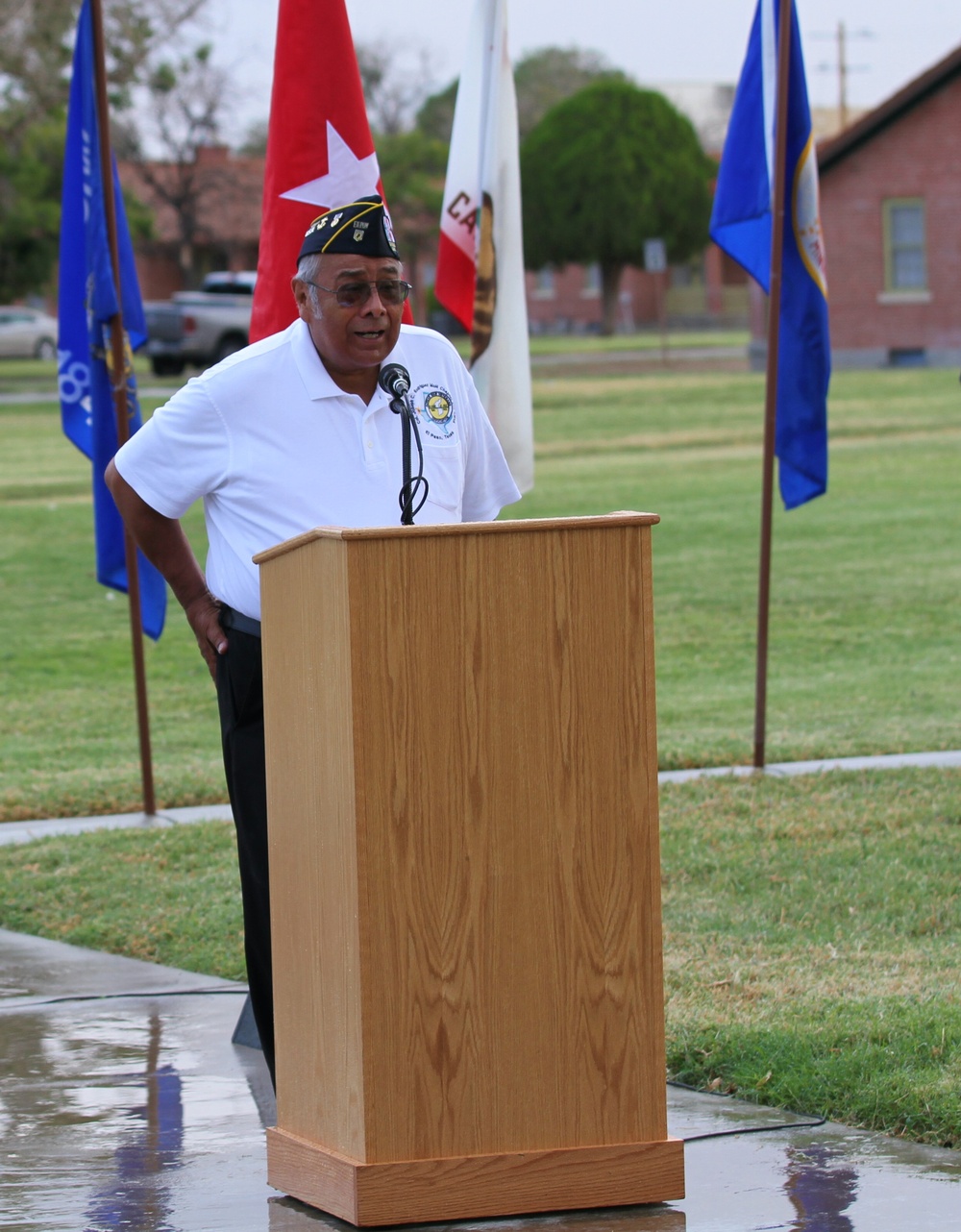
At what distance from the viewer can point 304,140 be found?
5.39 metres

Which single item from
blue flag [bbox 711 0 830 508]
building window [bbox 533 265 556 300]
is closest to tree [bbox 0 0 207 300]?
building window [bbox 533 265 556 300]

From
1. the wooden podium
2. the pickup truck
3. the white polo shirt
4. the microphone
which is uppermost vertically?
the pickup truck

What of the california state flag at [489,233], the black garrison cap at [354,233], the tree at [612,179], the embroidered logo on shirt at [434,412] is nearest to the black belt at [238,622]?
the embroidered logo on shirt at [434,412]

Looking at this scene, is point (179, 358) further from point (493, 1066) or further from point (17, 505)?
point (493, 1066)

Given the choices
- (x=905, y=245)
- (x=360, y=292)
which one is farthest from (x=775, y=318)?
(x=905, y=245)

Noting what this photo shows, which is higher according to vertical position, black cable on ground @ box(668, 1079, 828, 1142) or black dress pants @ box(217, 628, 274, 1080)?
black dress pants @ box(217, 628, 274, 1080)

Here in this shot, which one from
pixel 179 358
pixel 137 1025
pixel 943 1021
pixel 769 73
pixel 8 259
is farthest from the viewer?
pixel 8 259

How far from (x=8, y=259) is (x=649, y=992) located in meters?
43.6

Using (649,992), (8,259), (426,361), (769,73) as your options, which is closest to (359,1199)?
(649,992)

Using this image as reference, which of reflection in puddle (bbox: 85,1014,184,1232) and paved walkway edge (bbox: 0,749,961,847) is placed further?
paved walkway edge (bbox: 0,749,961,847)

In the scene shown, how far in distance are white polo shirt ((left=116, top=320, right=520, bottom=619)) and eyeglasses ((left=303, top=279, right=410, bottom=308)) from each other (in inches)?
5.0

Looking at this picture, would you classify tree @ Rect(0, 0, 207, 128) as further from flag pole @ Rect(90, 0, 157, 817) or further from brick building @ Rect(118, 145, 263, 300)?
flag pole @ Rect(90, 0, 157, 817)

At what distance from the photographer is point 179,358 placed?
126ft

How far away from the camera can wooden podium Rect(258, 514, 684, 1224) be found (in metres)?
3.42
